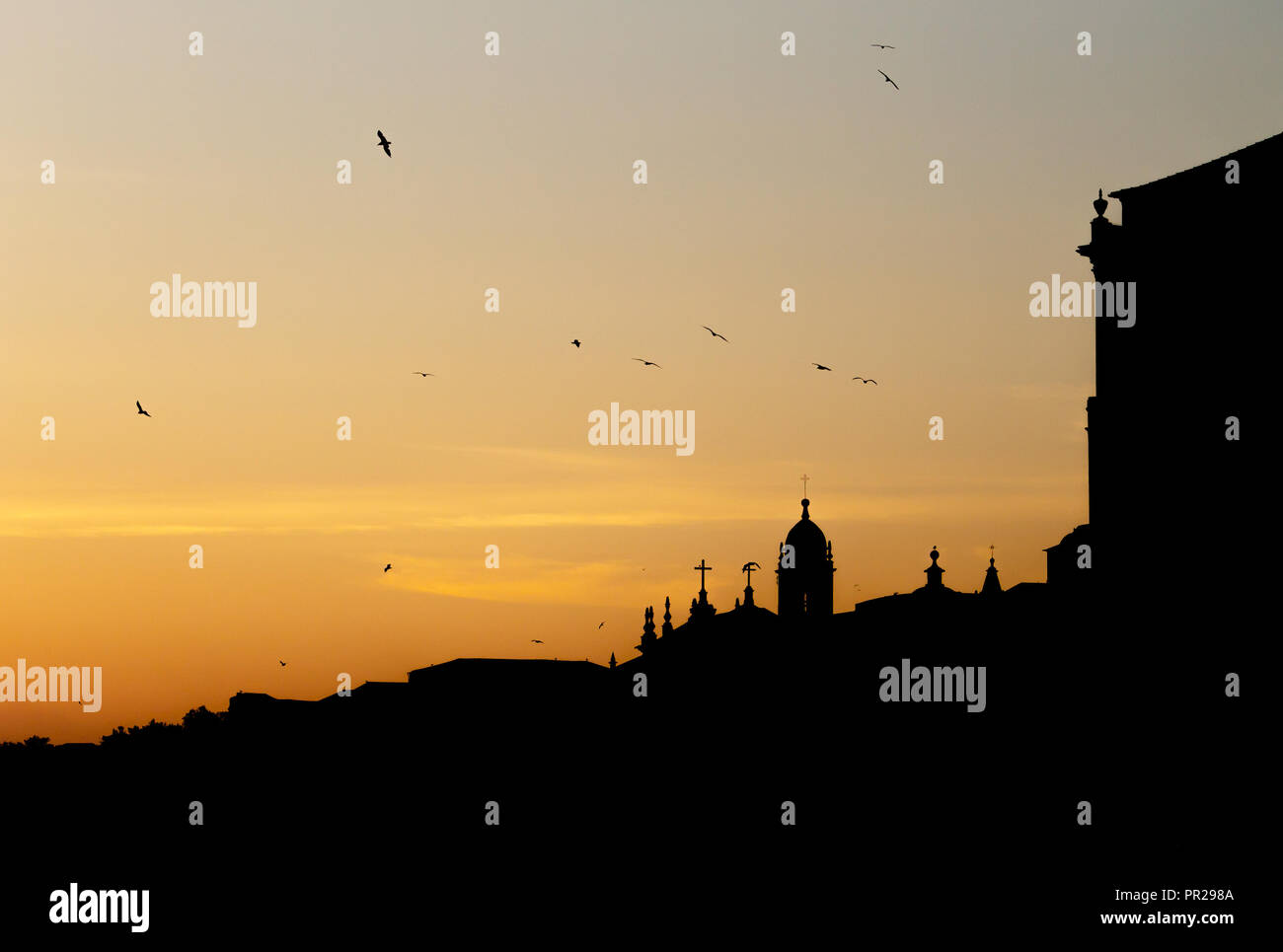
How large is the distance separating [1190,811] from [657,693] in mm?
41485

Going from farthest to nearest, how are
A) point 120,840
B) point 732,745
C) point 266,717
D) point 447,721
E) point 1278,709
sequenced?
point 266,717 < point 447,721 < point 120,840 < point 732,745 < point 1278,709

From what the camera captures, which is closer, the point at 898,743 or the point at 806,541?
the point at 898,743

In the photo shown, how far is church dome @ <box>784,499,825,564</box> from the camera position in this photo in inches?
3617

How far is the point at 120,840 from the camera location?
8369cm

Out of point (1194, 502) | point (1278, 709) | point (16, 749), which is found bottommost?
point (16, 749)

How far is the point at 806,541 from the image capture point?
92250 millimetres

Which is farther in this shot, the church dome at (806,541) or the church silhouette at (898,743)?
the church dome at (806,541)

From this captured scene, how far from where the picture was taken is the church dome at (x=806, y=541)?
91.9 meters

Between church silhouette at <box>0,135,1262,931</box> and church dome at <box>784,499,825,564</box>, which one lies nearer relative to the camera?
church silhouette at <box>0,135,1262,931</box>

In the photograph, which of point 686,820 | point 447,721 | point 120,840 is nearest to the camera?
point 686,820
